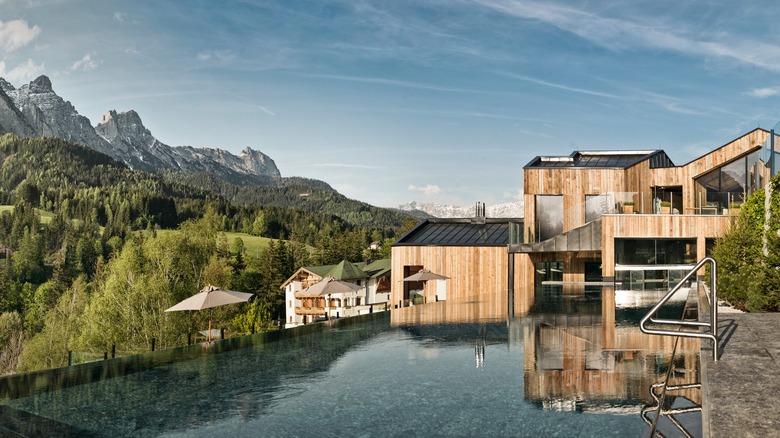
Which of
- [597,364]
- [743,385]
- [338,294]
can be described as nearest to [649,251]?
[597,364]

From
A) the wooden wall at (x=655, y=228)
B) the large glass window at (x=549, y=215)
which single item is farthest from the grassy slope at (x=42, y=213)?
the wooden wall at (x=655, y=228)

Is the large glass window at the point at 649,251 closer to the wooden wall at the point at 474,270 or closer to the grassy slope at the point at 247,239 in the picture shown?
the wooden wall at the point at 474,270

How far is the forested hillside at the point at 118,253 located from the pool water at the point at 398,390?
18.9 m

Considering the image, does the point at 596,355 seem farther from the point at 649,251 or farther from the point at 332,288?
the point at 649,251

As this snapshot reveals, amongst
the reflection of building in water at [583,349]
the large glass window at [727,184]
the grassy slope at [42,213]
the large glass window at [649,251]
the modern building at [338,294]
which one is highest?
the grassy slope at [42,213]

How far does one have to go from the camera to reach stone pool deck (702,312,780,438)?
13.5 ft

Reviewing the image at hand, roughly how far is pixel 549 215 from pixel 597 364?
18.2 m

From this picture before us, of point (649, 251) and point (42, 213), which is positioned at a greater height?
point (42, 213)

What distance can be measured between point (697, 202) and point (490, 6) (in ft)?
43.0

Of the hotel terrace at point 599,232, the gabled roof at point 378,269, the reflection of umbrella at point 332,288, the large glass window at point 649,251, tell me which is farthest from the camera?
the gabled roof at point 378,269

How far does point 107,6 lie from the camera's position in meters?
109

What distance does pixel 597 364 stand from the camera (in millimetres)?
8602

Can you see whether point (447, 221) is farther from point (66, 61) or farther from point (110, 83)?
point (66, 61)

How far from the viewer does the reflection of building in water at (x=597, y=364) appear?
6848 millimetres
